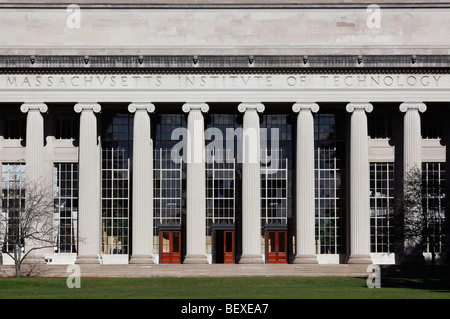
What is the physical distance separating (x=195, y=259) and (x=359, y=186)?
14.3m

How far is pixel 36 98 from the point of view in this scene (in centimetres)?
8462

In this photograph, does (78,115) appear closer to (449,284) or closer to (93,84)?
(93,84)

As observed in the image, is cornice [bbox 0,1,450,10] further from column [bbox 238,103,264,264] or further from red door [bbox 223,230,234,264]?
red door [bbox 223,230,234,264]

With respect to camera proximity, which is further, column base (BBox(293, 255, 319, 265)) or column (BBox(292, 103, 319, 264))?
column (BBox(292, 103, 319, 264))

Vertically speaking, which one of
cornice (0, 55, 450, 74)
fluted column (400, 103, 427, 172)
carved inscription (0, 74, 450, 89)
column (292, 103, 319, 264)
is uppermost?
cornice (0, 55, 450, 74)

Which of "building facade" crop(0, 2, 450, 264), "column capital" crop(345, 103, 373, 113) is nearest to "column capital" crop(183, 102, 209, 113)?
"building facade" crop(0, 2, 450, 264)

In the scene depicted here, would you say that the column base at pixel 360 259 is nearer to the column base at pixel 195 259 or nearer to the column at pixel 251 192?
the column at pixel 251 192

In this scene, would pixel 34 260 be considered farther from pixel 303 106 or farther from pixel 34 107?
pixel 303 106

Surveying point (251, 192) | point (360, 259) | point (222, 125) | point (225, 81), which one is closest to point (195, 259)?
point (251, 192)

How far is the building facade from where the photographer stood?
276ft

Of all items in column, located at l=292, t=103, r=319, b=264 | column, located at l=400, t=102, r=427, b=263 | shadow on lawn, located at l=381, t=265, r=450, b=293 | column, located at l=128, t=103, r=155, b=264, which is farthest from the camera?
column, located at l=128, t=103, r=155, b=264

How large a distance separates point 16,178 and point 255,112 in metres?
20.4

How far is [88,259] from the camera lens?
83.8 metres

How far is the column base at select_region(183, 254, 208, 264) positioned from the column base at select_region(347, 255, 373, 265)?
37.8 ft
